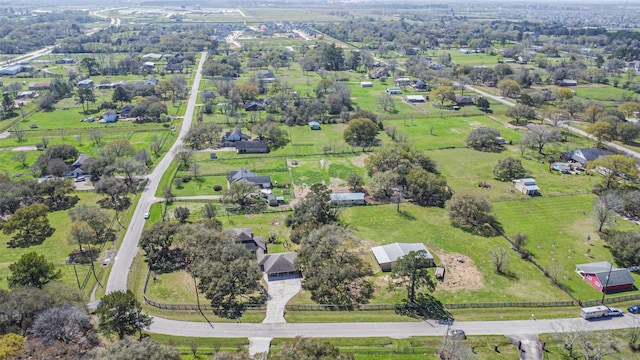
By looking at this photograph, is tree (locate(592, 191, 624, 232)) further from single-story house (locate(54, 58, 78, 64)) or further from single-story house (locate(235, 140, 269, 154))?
single-story house (locate(54, 58, 78, 64))

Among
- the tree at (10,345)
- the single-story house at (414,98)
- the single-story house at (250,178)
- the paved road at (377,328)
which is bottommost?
the paved road at (377,328)

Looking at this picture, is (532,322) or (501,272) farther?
(501,272)

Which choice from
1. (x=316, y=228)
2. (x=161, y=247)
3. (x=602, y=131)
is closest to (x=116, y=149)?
(x=161, y=247)

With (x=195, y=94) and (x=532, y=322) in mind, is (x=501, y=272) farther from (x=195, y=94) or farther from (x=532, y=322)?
(x=195, y=94)

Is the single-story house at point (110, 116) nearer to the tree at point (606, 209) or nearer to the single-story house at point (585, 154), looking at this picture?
the tree at point (606, 209)

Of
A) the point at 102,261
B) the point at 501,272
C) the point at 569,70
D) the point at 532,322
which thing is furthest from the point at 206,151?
the point at 569,70

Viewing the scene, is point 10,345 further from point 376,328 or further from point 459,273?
point 459,273

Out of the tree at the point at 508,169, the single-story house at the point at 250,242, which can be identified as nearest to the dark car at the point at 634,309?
the tree at the point at 508,169
